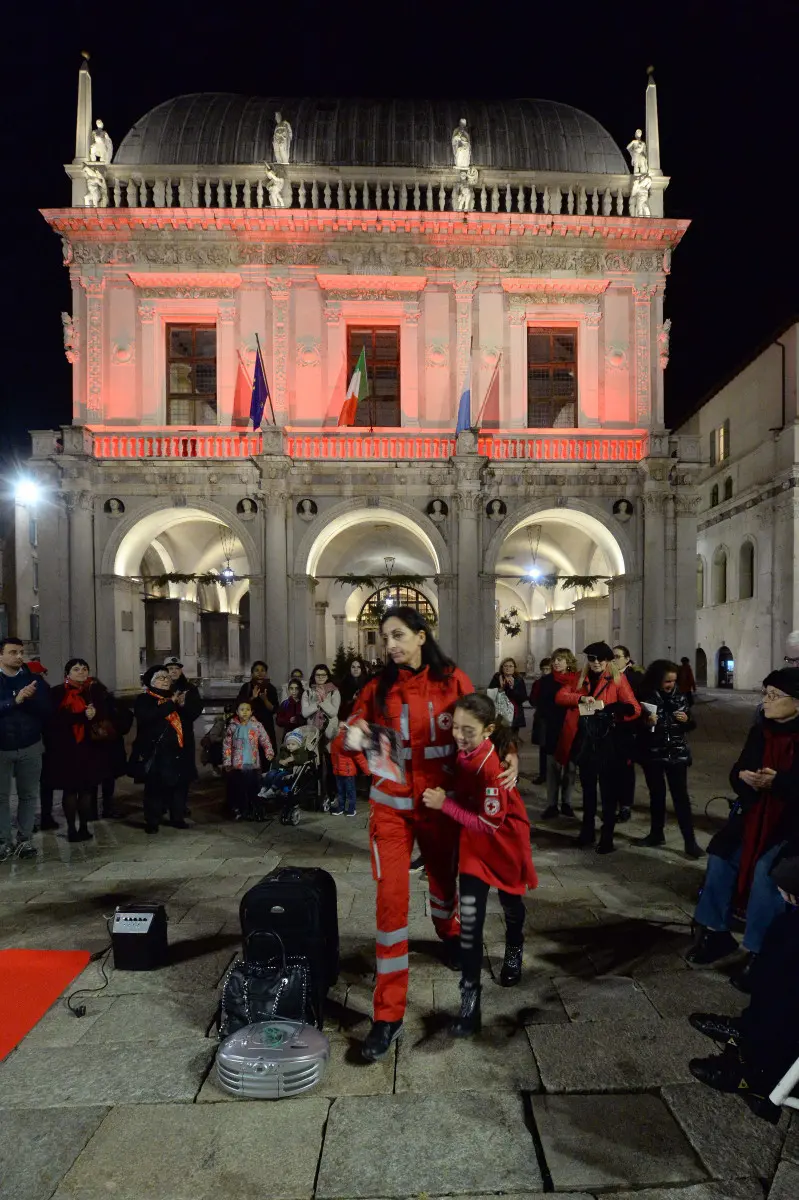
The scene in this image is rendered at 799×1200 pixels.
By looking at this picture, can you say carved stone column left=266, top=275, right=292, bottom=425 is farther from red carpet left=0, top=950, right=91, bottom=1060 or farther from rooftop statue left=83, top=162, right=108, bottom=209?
red carpet left=0, top=950, right=91, bottom=1060

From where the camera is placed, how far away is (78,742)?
757 centimetres

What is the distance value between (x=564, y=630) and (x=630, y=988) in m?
21.6

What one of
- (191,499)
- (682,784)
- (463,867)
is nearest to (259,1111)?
(463,867)

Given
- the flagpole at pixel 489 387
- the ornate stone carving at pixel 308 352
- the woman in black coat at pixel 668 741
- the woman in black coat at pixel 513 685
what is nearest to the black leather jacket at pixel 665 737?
the woman in black coat at pixel 668 741

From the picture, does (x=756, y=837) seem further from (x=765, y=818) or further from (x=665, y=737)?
(x=665, y=737)

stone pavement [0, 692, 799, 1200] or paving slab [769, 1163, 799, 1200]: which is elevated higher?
paving slab [769, 1163, 799, 1200]

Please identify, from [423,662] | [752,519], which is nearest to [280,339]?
[423,662]

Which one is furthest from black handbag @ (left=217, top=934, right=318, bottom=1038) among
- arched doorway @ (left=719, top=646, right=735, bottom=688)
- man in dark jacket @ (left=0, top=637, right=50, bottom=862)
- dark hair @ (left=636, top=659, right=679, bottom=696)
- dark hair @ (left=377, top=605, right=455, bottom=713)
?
arched doorway @ (left=719, top=646, right=735, bottom=688)

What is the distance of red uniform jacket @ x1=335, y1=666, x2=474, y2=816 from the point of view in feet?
12.3

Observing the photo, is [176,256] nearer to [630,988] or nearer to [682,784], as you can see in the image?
[682,784]

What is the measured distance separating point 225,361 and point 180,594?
26.7 feet

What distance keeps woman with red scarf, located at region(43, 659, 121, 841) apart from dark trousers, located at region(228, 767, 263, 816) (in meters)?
1.52

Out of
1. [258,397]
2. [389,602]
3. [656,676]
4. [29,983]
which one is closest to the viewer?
[29,983]

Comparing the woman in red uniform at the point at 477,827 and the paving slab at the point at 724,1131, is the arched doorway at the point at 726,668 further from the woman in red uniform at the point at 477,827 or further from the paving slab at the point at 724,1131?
the paving slab at the point at 724,1131
